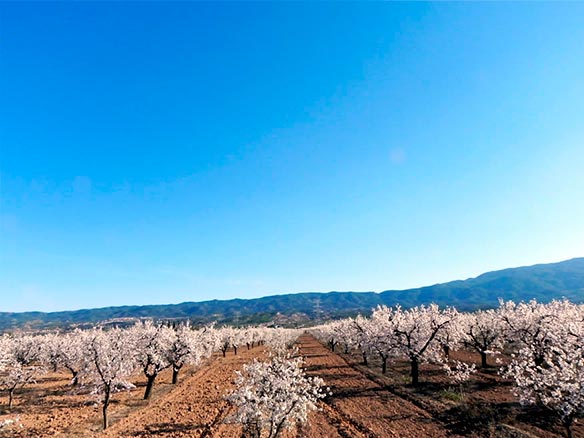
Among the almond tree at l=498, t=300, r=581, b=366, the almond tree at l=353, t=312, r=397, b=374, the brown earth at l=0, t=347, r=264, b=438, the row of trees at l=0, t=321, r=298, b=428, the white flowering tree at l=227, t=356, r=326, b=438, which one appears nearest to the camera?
the white flowering tree at l=227, t=356, r=326, b=438

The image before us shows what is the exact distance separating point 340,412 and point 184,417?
47.5ft

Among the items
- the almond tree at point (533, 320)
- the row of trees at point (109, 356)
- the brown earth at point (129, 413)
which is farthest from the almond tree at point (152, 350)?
the almond tree at point (533, 320)

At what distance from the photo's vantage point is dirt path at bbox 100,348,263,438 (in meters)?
26.3

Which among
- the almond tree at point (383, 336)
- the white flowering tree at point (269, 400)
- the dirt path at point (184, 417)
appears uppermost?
the white flowering tree at point (269, 400)

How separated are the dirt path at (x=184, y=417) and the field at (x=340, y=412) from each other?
8 centimetres

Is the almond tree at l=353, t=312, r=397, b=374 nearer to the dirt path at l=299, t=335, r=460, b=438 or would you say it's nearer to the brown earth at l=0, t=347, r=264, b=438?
the dirt path at l=299, t=335, r=460, b=438

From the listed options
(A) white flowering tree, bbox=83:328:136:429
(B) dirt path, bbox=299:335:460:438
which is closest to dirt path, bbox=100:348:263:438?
(A) white flowering tree, bbox=83:328:136:429

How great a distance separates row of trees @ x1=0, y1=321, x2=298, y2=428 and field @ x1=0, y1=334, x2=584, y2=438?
1.86 m

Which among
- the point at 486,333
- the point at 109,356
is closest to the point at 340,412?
the point at 109,356

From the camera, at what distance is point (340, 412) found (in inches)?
1228

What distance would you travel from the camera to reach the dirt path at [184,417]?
86.4ft

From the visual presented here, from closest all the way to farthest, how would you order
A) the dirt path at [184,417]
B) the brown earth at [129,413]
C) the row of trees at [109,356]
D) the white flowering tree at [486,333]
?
the dirt path at [184,417] → the brown earth at [129,413] → the row of trees at [109,356] → the white flowering tree at [486,333]

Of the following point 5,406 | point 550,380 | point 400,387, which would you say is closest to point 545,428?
point 550,380

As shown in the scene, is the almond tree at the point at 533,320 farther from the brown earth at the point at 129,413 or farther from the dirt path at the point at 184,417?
the brown earth at the point at 129,413
